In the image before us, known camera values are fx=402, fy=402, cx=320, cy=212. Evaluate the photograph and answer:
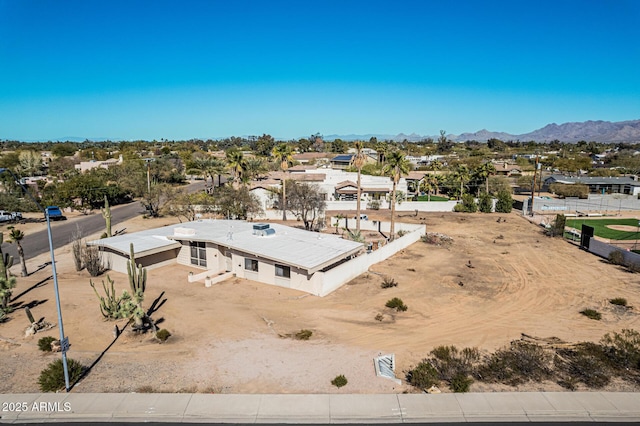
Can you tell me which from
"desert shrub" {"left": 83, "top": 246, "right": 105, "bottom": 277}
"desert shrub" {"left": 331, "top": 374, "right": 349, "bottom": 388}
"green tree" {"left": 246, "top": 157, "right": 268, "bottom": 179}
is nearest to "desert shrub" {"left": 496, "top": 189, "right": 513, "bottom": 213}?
"green tree" {"left": 246, "top": 157, "right": 268, "bottom": 179}

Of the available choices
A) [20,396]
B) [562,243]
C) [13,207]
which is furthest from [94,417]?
[13,207]

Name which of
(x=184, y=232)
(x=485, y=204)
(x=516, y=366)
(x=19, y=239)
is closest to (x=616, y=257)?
(x=516, y=366)

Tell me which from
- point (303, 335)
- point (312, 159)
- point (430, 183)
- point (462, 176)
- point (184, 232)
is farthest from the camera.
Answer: point (312, 159)

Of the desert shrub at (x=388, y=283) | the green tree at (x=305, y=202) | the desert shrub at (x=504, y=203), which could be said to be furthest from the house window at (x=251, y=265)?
the desert shrub at (x=504, y=203)

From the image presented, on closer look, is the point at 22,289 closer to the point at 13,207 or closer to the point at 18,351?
the point at 18,351

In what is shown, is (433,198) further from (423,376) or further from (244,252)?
(423,376)

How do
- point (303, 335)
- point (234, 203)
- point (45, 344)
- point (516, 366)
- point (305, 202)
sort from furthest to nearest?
1. point (234, 203)
2. point (305, 202)
3. point (303, 335)
4. point (45, 344)
5. point (516, 366)
